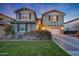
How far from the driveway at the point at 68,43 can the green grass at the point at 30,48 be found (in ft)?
0.18

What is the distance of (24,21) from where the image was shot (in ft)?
11.3

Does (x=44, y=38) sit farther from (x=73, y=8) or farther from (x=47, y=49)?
(x=73, y=8)

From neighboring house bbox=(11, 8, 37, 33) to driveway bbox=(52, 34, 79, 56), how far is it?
30 centimetres

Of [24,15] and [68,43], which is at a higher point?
[24,15]

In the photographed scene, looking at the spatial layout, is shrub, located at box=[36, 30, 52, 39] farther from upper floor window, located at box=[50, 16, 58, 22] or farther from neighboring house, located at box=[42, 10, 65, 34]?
upper floor window, located at box=[50, 16, 58, 22]

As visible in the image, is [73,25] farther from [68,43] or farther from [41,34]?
[41,34]

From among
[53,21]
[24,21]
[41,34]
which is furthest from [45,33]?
[24,21]

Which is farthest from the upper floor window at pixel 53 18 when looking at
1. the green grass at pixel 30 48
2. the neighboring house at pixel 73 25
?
the green grass at pixel 30 48

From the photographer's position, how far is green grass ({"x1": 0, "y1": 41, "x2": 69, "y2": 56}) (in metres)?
3.37

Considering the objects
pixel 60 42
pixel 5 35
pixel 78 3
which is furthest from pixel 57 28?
pixel 5 35

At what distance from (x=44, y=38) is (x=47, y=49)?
0.47ft

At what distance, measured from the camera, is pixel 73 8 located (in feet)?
11.1

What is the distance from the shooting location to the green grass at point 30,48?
3.37 metres

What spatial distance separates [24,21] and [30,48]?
336 millimetres
